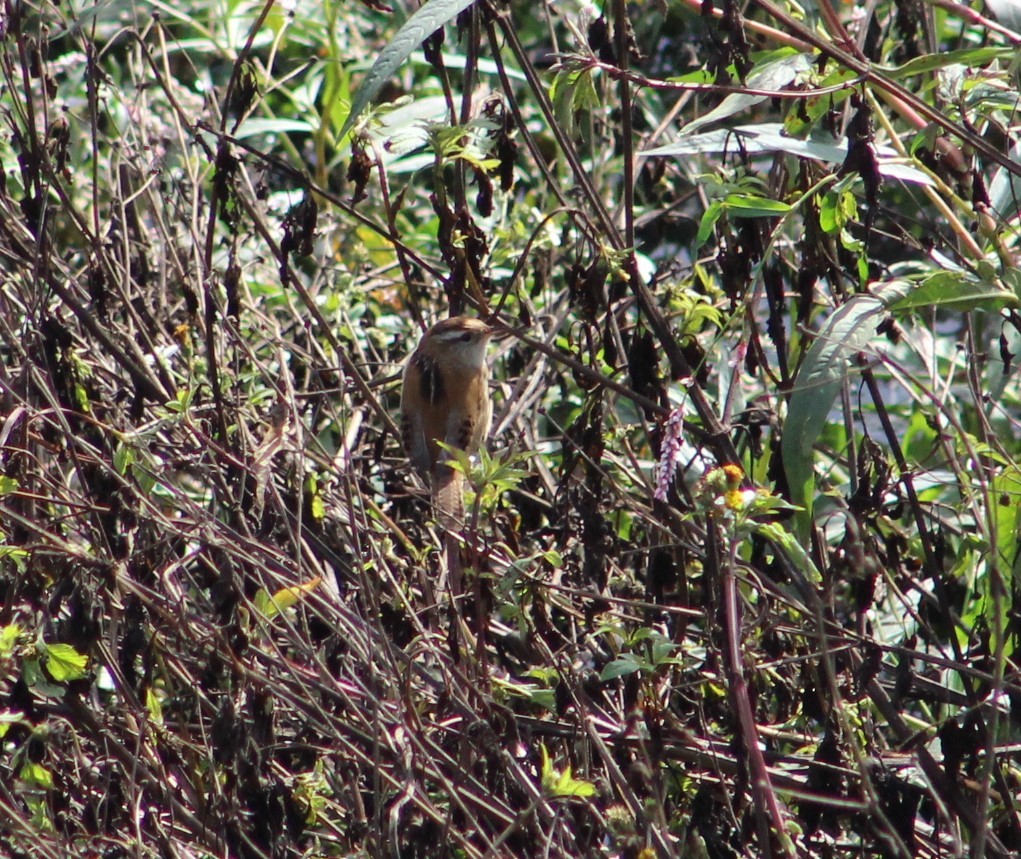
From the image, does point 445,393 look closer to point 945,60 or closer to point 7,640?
point 7,640

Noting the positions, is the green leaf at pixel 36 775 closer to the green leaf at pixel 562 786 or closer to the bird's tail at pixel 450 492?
the bird's tail at pixel 450 492

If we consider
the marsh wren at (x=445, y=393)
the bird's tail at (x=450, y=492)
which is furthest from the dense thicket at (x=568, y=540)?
the marsh wren at (x=445, y=393)

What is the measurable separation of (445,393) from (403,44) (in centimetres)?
222

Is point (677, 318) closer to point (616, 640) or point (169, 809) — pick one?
point (616, 640)

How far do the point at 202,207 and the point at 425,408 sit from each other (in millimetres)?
1139

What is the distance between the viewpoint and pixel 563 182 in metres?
5.94

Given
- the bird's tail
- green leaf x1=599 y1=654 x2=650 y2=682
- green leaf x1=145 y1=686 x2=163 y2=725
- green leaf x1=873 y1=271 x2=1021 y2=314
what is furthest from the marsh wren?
green leaf x1=873 y1=271 x2=1021 y2=314

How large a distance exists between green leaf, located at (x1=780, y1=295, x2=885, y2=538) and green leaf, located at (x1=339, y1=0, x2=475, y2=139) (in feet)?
3.17

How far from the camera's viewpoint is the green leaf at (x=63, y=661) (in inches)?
118

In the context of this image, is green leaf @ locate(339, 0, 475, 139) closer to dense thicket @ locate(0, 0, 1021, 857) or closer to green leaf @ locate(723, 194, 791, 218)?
dense thicket @ locate(0, 0, 1021, 857)

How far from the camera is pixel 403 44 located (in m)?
2.65

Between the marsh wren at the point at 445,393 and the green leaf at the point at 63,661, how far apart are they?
4.70ft

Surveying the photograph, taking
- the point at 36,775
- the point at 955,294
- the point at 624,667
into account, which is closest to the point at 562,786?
the point at 624,667

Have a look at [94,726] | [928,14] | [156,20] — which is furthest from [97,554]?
[928,14]
